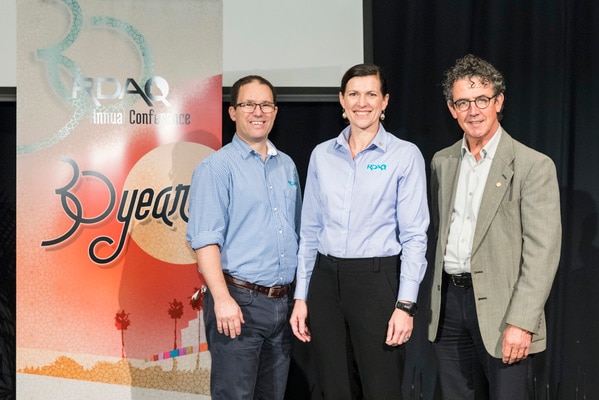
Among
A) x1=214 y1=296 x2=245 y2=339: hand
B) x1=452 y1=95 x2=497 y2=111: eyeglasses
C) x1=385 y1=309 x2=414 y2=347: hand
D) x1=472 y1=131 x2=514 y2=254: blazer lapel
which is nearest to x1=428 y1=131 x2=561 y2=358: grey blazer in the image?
x1=472 y1=131 x2=514 y2=254: blazer lapel

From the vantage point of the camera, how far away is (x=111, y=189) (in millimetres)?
3227

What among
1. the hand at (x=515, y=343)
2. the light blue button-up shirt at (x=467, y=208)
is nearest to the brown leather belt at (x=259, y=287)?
the light blue button-up shirt at (x=467, y=208)

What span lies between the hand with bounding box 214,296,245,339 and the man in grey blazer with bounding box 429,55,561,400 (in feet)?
2.30

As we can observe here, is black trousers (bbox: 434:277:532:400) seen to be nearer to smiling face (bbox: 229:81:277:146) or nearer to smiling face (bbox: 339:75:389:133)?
smiling face (bbox: 339:75:389:133)

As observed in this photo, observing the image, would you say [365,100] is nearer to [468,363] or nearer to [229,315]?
[229,315]

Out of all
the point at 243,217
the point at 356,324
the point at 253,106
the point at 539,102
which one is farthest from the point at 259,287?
the point at 539,102

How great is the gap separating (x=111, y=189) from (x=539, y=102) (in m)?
2.30

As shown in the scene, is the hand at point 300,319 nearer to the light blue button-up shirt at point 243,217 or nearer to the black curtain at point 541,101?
the light blue button-up shirt at point 243,217

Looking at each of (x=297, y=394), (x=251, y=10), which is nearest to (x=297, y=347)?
(x=297, y=394)

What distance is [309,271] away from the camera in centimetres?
236

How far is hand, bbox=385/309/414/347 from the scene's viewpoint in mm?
2104

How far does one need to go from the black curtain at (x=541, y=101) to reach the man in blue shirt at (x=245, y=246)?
1.20m

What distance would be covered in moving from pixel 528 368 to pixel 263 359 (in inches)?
39.6

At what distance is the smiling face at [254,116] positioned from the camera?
2.49m
